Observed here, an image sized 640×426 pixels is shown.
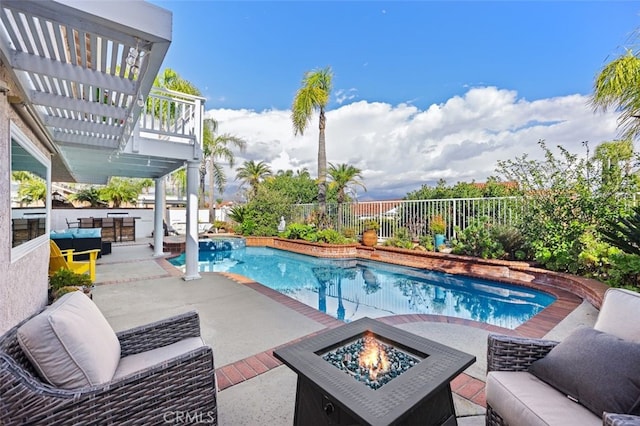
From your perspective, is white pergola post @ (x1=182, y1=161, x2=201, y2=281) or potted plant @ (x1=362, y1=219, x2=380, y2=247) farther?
potted plant @ (x1=362, y1=219, x2=380, y2=247)

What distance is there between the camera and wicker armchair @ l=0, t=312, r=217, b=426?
4.45 feet

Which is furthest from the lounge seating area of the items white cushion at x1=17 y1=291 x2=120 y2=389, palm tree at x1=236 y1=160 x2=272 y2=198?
palm tree at x1=236 y1=160 x2=272 y2=198

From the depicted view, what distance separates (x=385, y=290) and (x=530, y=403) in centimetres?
536

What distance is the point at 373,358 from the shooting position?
189cm

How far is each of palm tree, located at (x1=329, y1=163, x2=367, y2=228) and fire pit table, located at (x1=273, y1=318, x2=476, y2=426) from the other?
11.9m

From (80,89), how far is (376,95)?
15.8 metres

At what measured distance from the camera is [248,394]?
240 centimetres

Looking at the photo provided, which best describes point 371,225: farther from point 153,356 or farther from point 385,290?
point 153,356

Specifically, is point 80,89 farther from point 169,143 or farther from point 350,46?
point 350,46

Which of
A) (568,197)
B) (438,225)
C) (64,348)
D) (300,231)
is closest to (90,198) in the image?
(300,231)

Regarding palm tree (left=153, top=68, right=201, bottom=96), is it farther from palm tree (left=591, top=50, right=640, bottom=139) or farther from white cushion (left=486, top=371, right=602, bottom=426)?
white cushion (left=486, top=371, right=602, bottom=426)

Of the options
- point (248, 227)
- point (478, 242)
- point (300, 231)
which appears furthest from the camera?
point (248, 227)

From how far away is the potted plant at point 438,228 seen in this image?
374 inches

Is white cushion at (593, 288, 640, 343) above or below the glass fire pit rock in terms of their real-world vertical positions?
above
